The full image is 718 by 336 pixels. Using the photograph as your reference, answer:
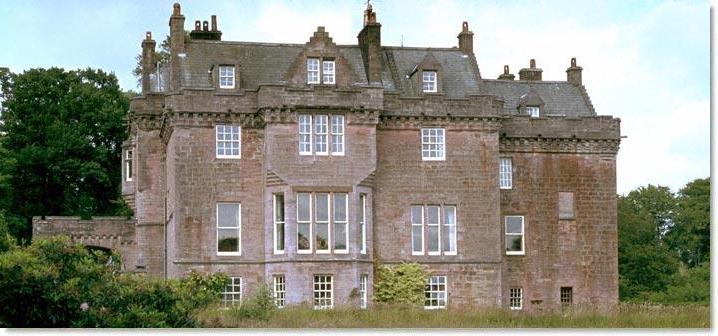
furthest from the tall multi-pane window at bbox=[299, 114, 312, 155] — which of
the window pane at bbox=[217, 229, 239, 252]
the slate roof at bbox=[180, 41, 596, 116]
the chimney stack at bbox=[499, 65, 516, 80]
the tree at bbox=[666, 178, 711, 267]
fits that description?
the tree at bbox=[666, 178, 711, 267]

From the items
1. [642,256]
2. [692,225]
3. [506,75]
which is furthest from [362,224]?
[642,256]

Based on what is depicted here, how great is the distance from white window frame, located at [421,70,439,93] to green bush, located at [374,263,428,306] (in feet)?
21.3

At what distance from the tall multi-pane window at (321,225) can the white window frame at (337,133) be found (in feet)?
5.68

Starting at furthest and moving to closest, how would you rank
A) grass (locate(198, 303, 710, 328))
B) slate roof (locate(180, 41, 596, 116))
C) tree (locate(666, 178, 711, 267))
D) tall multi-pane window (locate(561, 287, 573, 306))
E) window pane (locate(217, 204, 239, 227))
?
tree (locate(666, 178, 711, 267)) < tall multi-pane window (locate(561, 287, 573, 306)) < slate roof (locate(180, 41, 596, 116)) < window pane (locate(217, 204, 239, 227)) < grass (locate(198, 303, 710, 328))

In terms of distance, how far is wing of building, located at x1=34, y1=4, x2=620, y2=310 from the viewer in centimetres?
4978

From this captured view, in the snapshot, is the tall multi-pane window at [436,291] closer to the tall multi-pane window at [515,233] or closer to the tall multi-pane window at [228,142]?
the tall multi-pane window at [515,233]

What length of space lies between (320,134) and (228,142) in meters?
3.29

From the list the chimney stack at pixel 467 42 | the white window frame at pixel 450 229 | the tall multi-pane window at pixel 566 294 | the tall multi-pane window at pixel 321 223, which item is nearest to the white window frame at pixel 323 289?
the tall multi-pane window at pixel 321 223

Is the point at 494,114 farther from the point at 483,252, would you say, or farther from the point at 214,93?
the point at 214,93

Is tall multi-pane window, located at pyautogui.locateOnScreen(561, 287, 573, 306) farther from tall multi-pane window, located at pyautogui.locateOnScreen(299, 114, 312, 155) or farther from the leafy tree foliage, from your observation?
the leafy tree foliage

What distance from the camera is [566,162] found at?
2221 inches

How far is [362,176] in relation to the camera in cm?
5019

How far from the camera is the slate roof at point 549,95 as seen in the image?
5806 cm

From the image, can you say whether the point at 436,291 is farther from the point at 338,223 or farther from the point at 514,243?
the point at 514,243
